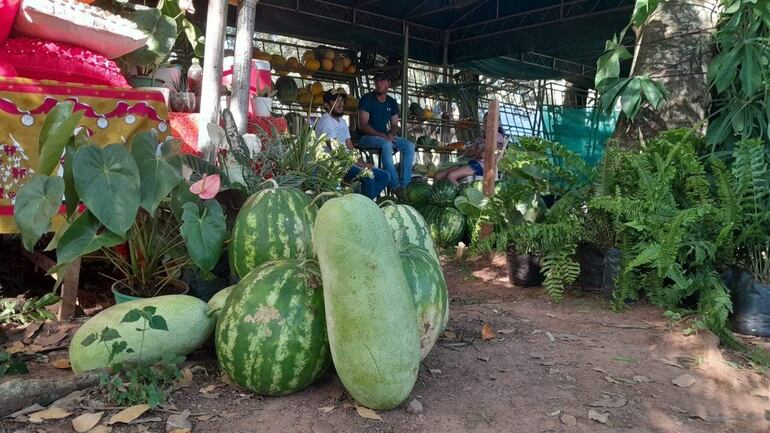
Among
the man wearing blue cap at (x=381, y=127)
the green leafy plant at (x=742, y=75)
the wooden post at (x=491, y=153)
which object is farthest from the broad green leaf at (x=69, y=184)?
the man wearing blue cap at (x=381, y=127)

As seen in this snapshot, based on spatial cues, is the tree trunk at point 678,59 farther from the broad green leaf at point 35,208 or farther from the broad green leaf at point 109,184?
the broad green leaf at point 35,208

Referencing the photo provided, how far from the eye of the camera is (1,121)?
2.87m

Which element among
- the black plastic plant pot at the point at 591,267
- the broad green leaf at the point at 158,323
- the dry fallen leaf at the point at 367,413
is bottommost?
the dry fallen leaf at the point at 367,413

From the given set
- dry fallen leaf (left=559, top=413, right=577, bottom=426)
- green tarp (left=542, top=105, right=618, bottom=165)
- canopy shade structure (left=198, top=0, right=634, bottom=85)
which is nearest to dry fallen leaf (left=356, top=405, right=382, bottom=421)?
dry fallen leaf (left=559, top=413, right=577, bottom=426)

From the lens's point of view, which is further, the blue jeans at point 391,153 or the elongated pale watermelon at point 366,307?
the blue jeans at point 391,153

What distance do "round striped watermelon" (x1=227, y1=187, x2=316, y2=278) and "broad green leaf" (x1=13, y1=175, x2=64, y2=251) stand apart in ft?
2.45

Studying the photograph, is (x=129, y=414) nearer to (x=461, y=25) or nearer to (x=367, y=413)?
(x=367, y=413)

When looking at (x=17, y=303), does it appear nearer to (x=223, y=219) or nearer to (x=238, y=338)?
(x=223, y=219)

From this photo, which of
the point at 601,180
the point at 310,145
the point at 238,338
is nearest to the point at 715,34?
the point at 601,180

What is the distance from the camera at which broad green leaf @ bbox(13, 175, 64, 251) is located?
2.23m

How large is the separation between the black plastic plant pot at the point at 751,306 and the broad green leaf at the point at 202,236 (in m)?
3.09

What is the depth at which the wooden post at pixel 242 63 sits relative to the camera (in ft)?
12.9

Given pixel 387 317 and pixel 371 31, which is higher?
pixel 371 31

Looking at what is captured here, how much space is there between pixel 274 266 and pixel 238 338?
0.31 m
